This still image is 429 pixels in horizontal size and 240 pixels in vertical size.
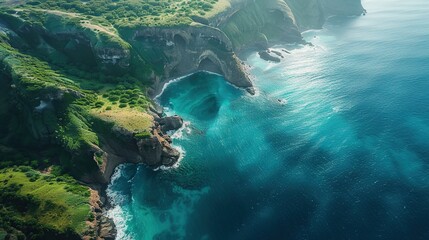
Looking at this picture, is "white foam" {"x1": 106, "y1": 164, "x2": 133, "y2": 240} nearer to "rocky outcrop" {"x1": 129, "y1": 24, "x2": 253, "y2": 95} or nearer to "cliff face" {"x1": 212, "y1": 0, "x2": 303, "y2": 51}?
"rocky outcrop" {"x1": 129, "y1": 24, "x2": 253, "y2": 95}

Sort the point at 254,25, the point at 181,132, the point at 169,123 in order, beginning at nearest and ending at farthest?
the point at 181,132, the point at 169,123, the point at 254,25

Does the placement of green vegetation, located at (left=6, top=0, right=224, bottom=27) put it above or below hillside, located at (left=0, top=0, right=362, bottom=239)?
above

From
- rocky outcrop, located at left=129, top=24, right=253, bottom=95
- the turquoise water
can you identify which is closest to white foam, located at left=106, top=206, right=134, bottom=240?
the turquoise water

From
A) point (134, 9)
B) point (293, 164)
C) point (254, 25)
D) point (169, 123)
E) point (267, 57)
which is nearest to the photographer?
point (293, 164)

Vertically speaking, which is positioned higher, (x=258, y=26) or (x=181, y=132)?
(x=258, y=26)

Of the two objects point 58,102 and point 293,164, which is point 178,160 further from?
point 58,102

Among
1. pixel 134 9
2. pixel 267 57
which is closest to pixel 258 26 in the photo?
pixel 267 57

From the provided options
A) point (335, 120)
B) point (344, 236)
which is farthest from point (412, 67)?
point (344, 236)

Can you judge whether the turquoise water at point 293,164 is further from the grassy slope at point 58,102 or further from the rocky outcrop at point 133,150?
the grassy slope at point 58,102

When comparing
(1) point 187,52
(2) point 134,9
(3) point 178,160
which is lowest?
(3) point 178,160
